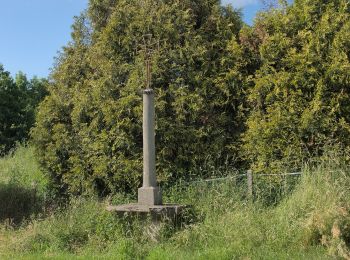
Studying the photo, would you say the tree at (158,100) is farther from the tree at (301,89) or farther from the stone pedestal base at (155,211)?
the stone pedestal base at (155,211)

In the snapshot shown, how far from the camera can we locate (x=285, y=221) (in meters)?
7.35

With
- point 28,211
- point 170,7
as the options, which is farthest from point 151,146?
point 28,211

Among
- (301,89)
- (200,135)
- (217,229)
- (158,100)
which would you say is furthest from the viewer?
(158,100)

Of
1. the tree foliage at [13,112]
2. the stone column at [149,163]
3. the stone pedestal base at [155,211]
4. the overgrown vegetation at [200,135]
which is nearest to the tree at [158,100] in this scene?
the overgrown vegetation at [200,135]

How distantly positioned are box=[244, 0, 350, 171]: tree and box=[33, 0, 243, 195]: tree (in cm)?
85

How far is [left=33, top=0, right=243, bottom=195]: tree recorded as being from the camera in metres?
9.88

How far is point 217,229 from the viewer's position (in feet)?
25.1

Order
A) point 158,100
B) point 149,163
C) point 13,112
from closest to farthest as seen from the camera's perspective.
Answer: point 149,163
point 158,100
point 13,112

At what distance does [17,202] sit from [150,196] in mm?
5003

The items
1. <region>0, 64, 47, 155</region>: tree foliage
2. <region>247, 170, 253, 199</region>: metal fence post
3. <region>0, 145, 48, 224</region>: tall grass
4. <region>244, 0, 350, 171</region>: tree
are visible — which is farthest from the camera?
<region>0, 64, 47, 155</region>: tree foliage

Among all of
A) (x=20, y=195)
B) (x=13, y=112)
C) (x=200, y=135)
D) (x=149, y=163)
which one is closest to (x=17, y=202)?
(x=20, y=195)

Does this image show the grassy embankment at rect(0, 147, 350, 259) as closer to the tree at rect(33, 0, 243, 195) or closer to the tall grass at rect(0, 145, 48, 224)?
the tree at rect(33, 0, 243, 195)

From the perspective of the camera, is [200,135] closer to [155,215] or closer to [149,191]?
[149,191]

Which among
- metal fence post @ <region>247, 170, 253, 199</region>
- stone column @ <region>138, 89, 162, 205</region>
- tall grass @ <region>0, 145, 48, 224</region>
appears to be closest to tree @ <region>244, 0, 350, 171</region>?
metal fence post @ <region>247, 170, 253, 199</region>
